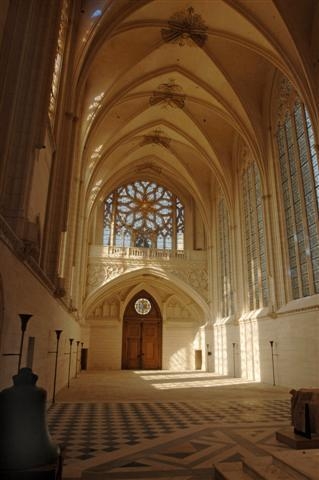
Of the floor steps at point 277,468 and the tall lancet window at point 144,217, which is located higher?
the tall lancet window at point 144,217

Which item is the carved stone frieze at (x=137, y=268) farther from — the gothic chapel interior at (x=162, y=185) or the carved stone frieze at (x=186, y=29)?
the carved stone frieze at (x=186, y=29)

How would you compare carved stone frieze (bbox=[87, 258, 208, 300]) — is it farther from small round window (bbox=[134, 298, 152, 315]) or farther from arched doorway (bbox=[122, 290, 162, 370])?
small round window (bbox=[134, 298, 152, 315])

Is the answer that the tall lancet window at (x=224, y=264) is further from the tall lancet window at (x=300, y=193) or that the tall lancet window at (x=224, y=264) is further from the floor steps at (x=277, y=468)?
the floor steps at (x=277, y=468)

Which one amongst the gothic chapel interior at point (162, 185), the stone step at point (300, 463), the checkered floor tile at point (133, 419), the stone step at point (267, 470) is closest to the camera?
the stone step at point (300, 463)

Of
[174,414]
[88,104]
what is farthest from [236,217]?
A: [174,414]

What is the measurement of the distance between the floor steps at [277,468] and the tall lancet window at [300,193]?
10.5m

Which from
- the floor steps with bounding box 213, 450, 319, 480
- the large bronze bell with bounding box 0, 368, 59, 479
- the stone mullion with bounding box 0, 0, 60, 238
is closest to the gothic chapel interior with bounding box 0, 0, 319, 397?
the stone mullion with bounding box 0, 0, 60, 238

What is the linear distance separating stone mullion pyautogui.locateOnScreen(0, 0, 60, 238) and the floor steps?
4.31m

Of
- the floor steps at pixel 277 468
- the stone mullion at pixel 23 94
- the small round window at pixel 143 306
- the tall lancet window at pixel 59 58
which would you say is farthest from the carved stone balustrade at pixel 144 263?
the floor steps at pixel 277 468

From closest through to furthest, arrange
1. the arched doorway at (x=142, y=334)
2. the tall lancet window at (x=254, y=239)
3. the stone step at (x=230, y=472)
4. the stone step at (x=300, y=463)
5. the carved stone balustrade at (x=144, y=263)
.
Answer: the stone step at (x=300, y=463) → the stone step at (x=230, y=472) → the tall lancet window at (x=254, y=239) → the carved stone balustrade at (x=144, y=263) → the arched doorway at (x=142, y=334)

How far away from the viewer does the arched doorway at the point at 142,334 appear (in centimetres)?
2578

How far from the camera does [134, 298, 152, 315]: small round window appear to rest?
26.9 metres

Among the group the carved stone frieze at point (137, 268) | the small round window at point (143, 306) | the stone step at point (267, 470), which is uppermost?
the carved stone frieze at point (137, 268)

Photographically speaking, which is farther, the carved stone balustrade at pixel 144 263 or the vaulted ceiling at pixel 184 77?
the carved stone balustrade at pixel 144 263
